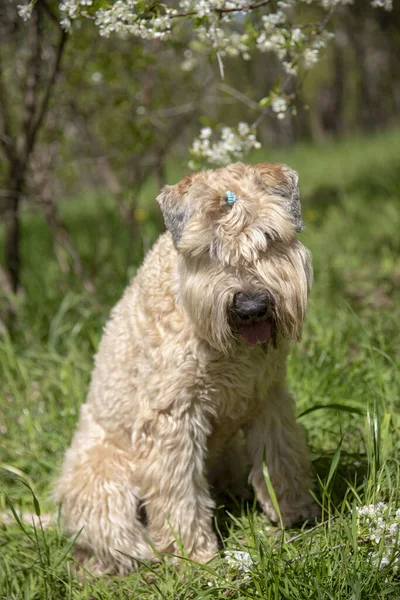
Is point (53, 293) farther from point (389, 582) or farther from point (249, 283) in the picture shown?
point (389, 582)

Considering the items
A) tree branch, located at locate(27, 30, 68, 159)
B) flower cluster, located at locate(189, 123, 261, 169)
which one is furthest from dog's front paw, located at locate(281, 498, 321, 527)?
tree branch, located at locate(27, 30, 68, 159)

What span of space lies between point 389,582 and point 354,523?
0.84 ft

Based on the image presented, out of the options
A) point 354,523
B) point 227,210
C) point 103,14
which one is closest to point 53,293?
point 103,14

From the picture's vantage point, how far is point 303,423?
3.75m

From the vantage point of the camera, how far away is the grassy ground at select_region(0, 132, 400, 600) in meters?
2.44

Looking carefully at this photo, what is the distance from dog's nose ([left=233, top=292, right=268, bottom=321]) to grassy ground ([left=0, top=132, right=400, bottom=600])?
79 cm

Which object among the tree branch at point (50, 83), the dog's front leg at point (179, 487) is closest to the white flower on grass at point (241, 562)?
the dog's front leg at point (179, 487)

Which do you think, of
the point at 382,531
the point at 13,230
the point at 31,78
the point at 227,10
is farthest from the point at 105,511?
the point at 31,78

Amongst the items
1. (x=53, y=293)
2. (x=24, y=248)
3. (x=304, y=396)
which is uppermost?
(x=304, y=396)

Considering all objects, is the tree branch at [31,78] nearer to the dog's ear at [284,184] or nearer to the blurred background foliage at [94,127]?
the blurred background foliage at [94,127]

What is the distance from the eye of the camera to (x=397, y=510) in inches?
98.7

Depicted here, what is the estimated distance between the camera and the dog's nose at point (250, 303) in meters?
2.48

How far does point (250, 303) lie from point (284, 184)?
1.89 ft

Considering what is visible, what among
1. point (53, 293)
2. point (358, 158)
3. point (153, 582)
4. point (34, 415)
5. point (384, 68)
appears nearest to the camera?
point (153, 582)
